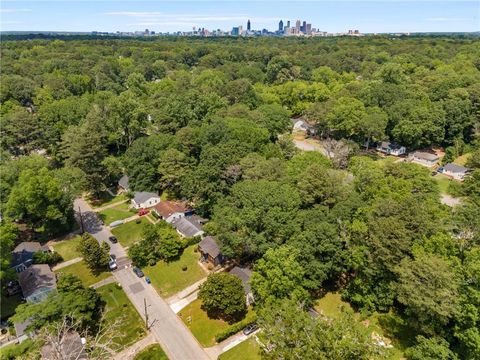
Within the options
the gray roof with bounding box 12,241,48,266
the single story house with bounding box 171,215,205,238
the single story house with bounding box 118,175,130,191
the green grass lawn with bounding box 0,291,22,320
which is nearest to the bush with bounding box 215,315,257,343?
the single story house with bounding box 171,215,205,238

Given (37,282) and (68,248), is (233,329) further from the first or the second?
(68,248)

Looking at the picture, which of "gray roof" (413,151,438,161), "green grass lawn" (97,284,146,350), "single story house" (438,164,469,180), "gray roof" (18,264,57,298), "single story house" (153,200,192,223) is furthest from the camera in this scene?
"gray roof" (413,151,438,161)

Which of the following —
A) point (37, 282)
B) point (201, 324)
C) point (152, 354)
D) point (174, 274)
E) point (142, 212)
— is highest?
point (37, 282)

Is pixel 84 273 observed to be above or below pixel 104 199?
below

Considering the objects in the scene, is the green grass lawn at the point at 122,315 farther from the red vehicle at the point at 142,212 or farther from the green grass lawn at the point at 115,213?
the red vehicle at the point at 142,212

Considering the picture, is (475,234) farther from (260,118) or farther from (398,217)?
(260,118)

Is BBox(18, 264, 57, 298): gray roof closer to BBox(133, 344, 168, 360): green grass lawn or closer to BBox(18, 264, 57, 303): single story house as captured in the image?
BBox(18, 264, 57, 303): single story house

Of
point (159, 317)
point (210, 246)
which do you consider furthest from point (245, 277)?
point (159, 317)

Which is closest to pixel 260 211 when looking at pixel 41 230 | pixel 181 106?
pixel 41 230
